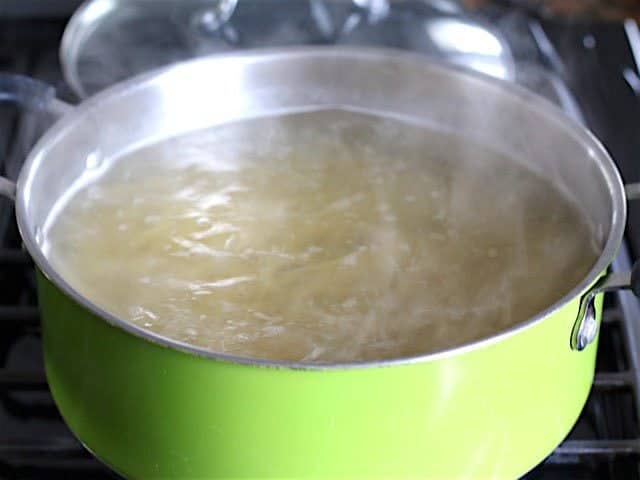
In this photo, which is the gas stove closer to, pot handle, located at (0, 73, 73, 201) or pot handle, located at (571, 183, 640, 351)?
pot handle, located at (0, 73, 73, 201)

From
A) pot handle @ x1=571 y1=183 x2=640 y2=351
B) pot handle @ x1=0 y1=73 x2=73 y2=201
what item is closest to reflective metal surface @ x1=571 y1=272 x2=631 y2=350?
pot handle @ x1=571 y1=183 x2=640 y2=351

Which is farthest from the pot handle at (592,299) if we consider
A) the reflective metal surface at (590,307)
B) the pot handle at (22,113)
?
the pot handle at (22,113)

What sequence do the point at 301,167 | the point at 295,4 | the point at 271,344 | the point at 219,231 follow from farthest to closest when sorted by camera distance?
the point at 295,4 < the point at 301,167 < the point at 219,231 < the point at 271,344

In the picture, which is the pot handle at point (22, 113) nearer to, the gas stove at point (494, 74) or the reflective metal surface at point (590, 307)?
the gas stove at point (494, 74)

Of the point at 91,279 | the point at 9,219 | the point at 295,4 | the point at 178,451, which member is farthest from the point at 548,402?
the point at 295,4

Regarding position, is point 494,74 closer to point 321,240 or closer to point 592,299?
point 321,240

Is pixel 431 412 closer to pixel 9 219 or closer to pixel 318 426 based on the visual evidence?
pixel 318 426
